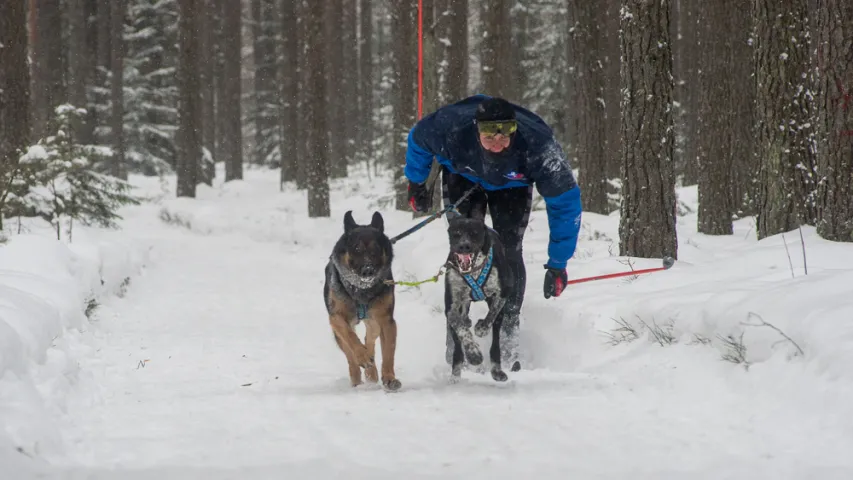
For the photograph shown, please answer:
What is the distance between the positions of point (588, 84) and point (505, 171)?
29.5ft

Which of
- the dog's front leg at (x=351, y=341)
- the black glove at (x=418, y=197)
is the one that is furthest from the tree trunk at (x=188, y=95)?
the dog's front leg at (x=351, y=341)

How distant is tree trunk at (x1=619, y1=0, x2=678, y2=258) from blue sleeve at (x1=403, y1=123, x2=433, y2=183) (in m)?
2.88

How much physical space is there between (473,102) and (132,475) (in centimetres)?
364

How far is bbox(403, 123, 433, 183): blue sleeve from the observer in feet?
19.8

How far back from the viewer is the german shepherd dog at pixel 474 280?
5238 mm

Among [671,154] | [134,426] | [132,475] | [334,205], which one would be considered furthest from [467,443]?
[334,205]

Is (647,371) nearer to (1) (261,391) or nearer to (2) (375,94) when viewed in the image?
(1) (261,391)

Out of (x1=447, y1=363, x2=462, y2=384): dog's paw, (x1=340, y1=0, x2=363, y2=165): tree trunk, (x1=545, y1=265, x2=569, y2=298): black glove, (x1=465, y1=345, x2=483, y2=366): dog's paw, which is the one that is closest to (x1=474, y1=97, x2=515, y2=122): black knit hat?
(x1=545, y1=265, x2=569, y2=298): black glove

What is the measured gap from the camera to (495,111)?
16.7 ft

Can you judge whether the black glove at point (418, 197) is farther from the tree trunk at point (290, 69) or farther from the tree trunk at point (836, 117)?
the tree trunk at point (290, 69)

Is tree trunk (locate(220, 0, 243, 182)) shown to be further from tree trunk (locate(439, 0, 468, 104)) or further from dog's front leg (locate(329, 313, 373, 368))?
dog's front leg (locate(329, 313, 373, 368))

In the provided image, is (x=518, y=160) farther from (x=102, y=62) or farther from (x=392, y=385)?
(x=102, y=62)

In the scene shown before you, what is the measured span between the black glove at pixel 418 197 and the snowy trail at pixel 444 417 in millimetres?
1385

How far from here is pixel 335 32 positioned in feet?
98.5
